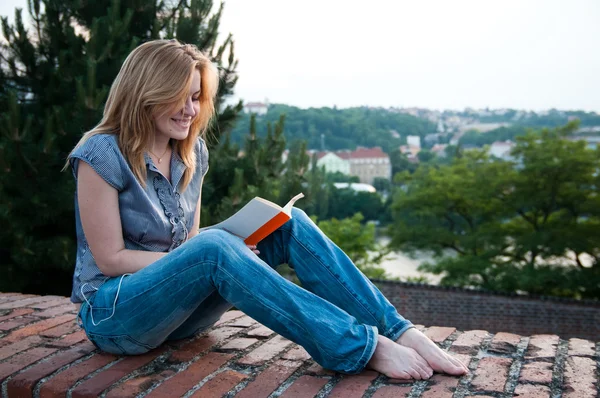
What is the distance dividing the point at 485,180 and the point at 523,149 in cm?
141

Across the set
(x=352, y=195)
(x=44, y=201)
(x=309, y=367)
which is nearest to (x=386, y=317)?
(x=309, y=367)

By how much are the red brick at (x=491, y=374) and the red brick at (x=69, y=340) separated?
120 cm

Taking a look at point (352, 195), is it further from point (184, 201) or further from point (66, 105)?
point (184, 201)

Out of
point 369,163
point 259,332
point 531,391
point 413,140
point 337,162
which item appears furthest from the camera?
point 413,140

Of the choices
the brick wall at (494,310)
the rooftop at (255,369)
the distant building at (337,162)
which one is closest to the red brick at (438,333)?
the rooftop at (255,369)

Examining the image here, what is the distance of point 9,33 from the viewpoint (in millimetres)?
5594

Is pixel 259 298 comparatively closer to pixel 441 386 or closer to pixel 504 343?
Answer: pixel 441 386

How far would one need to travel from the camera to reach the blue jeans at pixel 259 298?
1.53 metres

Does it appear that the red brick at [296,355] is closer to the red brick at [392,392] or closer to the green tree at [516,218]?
the red brick at [392,392]

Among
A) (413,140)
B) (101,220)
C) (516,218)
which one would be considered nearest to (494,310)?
(516,218)

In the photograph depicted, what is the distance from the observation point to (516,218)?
55.0ft

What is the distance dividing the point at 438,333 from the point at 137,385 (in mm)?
1016

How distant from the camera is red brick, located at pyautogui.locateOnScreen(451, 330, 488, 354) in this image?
73.9 inches

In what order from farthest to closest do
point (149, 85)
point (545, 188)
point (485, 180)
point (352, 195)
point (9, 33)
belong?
point (352, 195), point (485, 180), point (545, 188), point (9, 33), point (149, 85)
